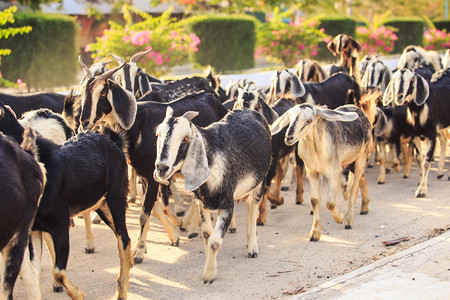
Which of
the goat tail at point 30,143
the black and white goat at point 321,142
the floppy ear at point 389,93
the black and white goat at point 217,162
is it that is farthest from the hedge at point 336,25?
the goat tail at point 30,143

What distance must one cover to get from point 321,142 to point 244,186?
1384mm

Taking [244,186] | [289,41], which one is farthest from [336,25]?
[244,186]

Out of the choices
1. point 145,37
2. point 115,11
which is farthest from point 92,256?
point 115,11

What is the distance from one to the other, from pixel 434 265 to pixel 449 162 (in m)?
6.44

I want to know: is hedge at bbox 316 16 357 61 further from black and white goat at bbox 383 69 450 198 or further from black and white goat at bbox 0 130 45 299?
black and white goat at bbox 0 130 45 299

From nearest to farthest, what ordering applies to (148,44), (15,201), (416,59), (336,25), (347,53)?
(15,201) < (347,53) < (416,59) < (148,44) < (336,25)

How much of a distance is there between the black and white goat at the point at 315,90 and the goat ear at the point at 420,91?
1.01m

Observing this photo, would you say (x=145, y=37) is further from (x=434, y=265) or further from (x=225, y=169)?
(x=434, y=265)

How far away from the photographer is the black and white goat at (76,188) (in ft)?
18.0

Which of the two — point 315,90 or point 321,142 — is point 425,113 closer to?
point 315,90

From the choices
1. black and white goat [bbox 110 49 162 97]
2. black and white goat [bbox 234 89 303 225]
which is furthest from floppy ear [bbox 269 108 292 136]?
black and white goat [bbox 110 49 162 97]

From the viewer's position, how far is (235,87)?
1176cm

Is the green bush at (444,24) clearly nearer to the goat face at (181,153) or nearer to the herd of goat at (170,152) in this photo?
the herd of goat at (170,152)

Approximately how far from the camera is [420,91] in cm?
997
